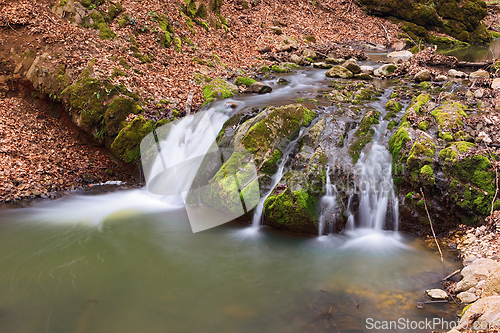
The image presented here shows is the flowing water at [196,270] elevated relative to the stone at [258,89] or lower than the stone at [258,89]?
lower

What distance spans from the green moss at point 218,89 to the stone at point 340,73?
15.9 feet

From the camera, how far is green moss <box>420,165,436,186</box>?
21.4 ft

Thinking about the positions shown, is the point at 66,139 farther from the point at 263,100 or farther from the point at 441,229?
the point at 441,229

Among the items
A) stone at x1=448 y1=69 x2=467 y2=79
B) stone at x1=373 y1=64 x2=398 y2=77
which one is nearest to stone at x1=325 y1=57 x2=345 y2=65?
stone at x1=373 y1=64 x2=398 y2=77

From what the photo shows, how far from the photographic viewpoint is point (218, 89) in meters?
11.1

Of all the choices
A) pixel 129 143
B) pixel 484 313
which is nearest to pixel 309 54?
pixel 129 143

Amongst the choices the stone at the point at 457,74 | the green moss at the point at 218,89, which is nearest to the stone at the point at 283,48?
the green moss at the point at 218,89

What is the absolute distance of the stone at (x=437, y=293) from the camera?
15.6ft

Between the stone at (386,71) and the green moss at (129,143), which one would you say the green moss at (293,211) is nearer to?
the green moss at (129,143)

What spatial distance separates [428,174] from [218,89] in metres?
7.32

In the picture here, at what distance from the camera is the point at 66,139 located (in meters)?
9.23

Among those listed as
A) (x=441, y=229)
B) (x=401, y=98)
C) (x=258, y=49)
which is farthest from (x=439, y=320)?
(x=258, y=49)

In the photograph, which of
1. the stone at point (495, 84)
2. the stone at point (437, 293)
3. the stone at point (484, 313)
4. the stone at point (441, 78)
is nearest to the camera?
the stone at point (484, 313)

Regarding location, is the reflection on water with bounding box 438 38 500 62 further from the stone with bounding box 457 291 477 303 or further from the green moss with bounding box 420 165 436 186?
the stone with bounding box 457 291 477 303
